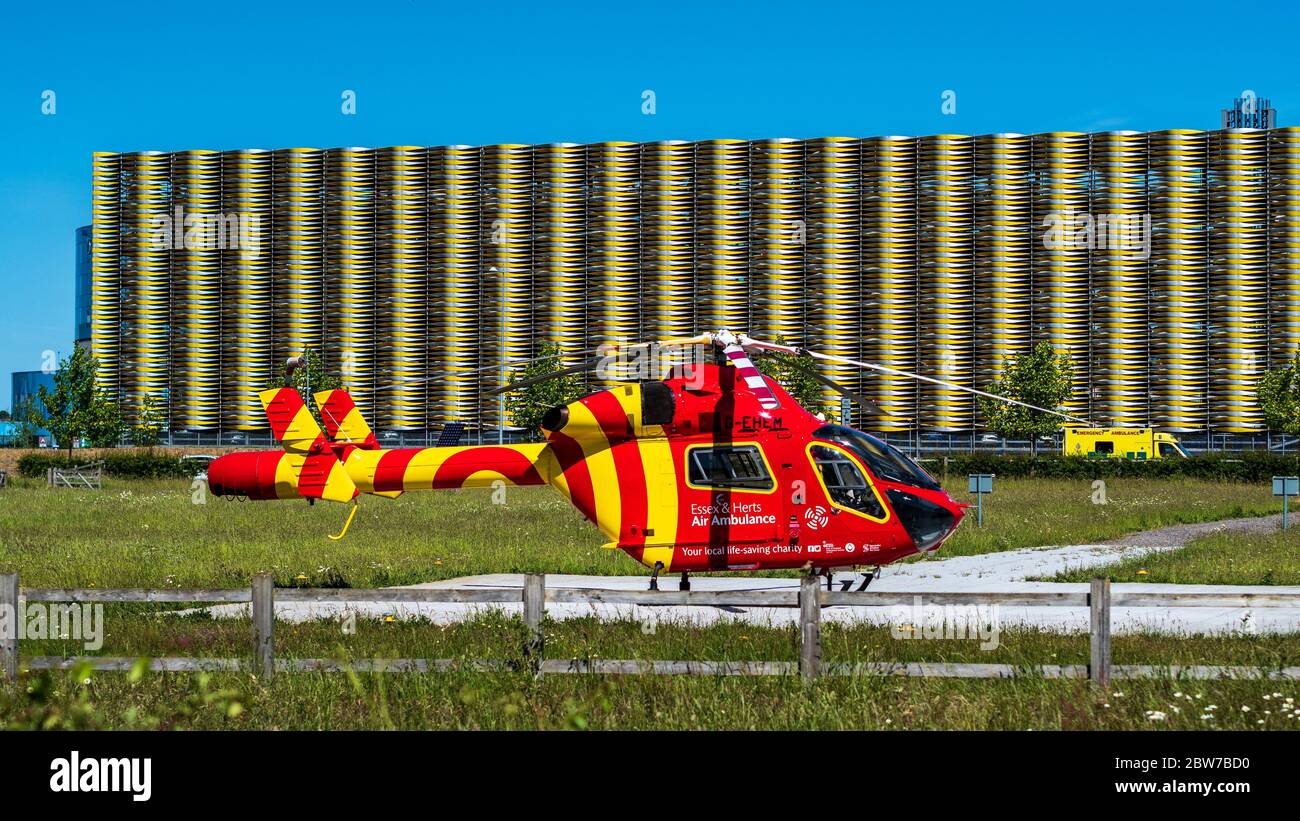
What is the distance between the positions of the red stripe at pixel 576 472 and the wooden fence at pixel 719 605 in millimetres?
5490

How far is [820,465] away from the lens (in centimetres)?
1670

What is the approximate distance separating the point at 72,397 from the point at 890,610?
7311 cm

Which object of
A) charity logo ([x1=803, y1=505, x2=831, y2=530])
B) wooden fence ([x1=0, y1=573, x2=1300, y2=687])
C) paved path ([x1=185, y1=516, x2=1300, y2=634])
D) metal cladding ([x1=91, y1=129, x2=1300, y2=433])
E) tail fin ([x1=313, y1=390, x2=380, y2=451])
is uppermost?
metal cladding ([x1=91, y1=129, x2=1300, y2=433])

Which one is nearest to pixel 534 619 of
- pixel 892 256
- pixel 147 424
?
pixel 892 256

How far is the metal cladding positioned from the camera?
3541 inches

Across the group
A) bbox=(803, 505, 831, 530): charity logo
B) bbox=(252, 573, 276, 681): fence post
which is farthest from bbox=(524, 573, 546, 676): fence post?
bbox=(803, 505, 831, 530): charity logo

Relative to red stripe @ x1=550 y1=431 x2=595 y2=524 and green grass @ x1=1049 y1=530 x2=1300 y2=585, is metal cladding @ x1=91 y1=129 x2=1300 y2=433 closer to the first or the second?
green grass @ x1=1049 y1=530 x2=1300 y2=585

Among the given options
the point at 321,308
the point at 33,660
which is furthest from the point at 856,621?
the point at 321,308

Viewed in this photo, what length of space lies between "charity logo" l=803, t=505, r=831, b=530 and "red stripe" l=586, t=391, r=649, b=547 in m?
2.23

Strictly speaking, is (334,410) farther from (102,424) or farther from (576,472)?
(102,424)

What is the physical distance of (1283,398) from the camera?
78.8m
